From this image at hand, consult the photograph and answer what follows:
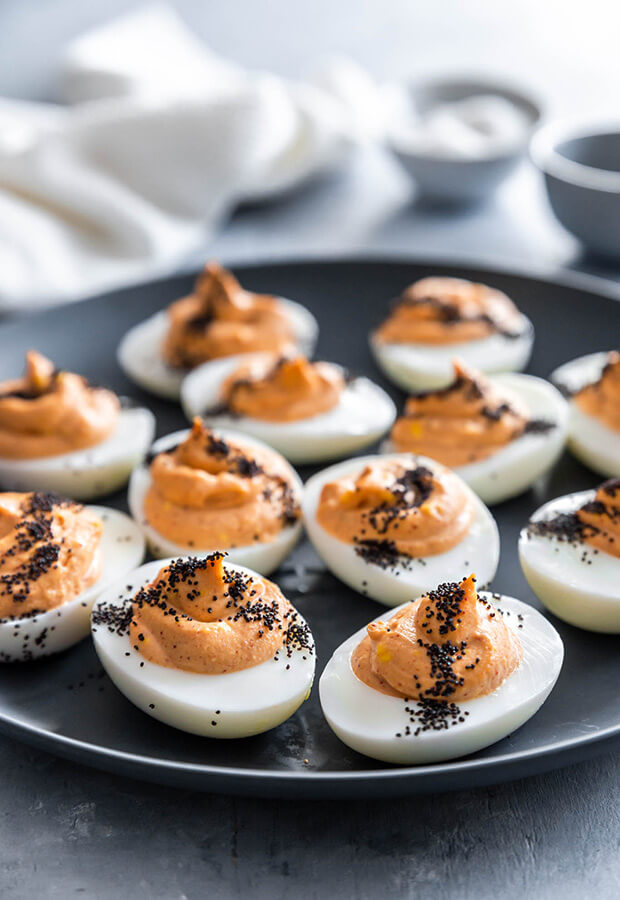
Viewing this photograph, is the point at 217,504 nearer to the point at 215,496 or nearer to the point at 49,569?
the point at 215,496

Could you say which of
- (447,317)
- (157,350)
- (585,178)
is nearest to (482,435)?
(447,317)

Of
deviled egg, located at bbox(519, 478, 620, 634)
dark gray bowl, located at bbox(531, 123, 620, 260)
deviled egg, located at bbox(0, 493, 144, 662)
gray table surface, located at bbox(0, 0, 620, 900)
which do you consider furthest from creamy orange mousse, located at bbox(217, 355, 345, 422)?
dark gray bowl, located at bbox(531, 123, 620, 260)

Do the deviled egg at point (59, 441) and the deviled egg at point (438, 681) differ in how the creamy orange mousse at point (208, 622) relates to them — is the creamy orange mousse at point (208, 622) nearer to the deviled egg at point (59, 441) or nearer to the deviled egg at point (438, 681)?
the deviled egg at point (438, 681)

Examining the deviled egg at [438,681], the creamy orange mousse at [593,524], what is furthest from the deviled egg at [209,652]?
the creamy orange mousse at [593,524]

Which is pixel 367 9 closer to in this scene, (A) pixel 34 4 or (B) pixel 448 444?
(A) pixel 34 4

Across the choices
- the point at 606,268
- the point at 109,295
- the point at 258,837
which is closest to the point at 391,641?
the point at 258,837

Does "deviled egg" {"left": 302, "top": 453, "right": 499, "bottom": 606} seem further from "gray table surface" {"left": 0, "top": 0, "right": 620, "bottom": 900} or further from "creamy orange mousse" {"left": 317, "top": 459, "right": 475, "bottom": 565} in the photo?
"gray table surface" {"left": 0, "top": 0, "right": 620, "bottom": 900}
